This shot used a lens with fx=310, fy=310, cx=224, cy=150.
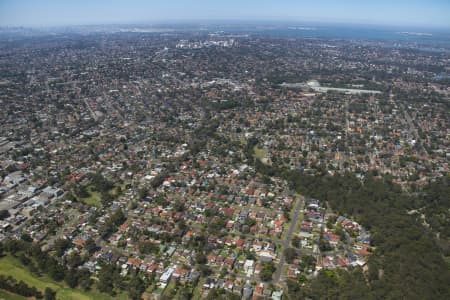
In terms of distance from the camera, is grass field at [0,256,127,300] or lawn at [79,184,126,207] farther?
lawn at [79,184,126,207]

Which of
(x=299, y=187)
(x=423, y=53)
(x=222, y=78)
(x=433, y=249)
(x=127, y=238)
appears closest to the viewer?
(x=433, y=249)

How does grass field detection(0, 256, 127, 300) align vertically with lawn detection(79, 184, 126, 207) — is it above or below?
below

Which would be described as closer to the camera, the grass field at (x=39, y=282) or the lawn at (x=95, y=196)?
the grass field at (x=39, y=282)

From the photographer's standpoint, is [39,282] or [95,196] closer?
[39,282]

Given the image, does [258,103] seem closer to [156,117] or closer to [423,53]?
[156,117]

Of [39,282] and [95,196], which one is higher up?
[95,196]

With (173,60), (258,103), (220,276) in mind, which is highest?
(173,60)

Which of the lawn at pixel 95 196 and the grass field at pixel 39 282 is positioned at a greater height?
the lawn at pixel 95 196

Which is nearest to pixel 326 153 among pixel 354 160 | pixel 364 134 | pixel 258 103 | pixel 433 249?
pixel 354 160
